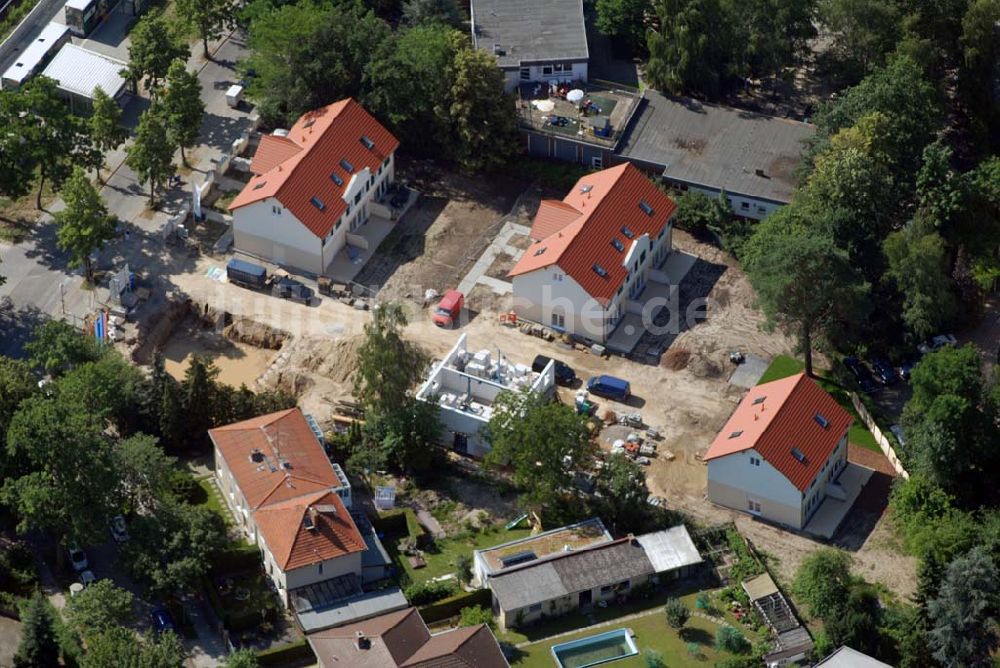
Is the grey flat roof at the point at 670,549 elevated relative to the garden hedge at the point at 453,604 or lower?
elevated

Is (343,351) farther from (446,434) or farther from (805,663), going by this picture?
(805,663)

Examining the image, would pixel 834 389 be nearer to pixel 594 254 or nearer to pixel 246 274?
pixel 594 254

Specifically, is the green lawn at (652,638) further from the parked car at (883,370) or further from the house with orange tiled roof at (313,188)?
the house with orange tiled roof at (313,188)

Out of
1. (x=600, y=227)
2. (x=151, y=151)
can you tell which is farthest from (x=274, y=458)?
(x=600, y=227)

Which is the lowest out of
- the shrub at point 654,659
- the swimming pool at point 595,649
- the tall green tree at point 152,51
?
the swimming pool at point 595,649

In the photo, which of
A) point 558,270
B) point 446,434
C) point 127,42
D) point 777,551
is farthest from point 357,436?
point 127,42

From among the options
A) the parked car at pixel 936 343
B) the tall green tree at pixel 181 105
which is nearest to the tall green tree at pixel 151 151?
the tall green tree at pixel 181 105
